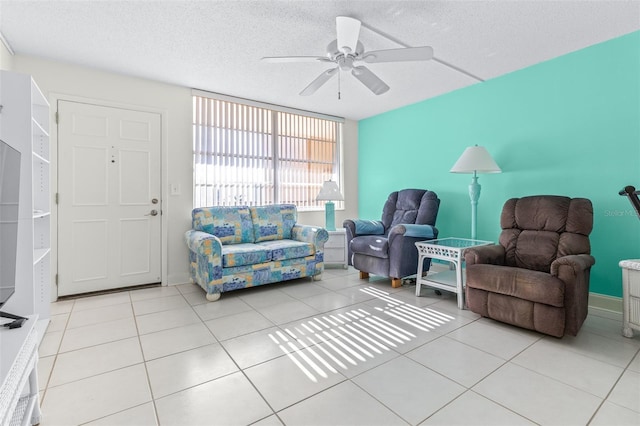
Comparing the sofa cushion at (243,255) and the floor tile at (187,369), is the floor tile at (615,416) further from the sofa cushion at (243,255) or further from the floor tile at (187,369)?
the sofa cushion at (243,255)

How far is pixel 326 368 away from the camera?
1.85 meters

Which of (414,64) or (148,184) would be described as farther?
(148,184)

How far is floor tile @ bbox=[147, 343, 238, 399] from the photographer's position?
5.51 feet

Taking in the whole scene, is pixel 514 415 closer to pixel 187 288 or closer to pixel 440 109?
pixel 187 288

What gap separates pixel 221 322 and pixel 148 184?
202 centimetres

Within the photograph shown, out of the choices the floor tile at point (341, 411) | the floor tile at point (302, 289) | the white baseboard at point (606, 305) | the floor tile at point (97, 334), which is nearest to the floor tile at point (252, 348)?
the floor tile at point (341, 411)

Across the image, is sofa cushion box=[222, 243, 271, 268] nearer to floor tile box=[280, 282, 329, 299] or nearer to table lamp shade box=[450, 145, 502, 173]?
floor tile box=[280, 282, 329, 299]

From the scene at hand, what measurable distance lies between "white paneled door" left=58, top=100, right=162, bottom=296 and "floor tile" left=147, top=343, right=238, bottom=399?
6.43 ft

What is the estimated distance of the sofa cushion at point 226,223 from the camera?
362 centimetres

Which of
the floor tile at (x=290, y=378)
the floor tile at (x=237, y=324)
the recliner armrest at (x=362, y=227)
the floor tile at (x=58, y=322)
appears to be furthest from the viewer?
the recliner armrest at (x=362, y=227)

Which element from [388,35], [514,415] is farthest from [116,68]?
[514,415]

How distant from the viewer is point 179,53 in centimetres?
290

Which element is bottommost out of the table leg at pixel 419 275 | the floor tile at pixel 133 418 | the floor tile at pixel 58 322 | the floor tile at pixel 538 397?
the floor tile at pixel 133 418

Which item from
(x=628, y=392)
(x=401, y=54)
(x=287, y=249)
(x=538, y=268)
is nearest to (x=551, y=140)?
(x=538, y=268)
